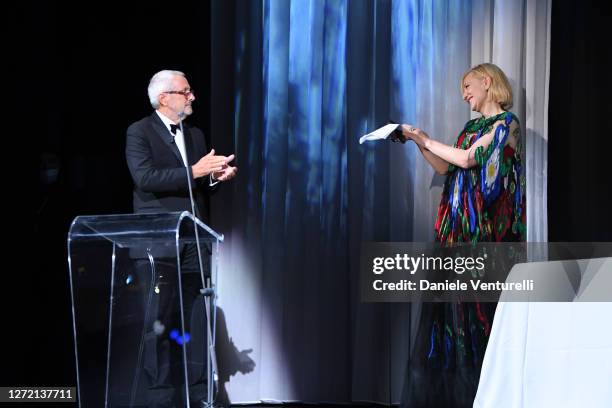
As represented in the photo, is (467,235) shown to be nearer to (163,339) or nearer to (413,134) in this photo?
(413,134)

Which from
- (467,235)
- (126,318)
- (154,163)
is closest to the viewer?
(126,318)

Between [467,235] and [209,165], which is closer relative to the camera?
[209,165]

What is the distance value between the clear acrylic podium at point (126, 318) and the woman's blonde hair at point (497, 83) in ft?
4.61

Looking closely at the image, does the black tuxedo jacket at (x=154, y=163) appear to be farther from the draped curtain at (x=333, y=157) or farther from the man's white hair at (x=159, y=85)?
the draped curtain at (x=333, y=157)

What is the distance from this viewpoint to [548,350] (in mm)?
1602

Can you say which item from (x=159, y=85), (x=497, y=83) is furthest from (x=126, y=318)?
(x=497, y=83)

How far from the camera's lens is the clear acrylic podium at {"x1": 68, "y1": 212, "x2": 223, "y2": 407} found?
235 centimetres

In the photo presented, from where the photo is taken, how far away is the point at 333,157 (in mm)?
3375

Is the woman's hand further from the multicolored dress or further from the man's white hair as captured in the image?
the man's white hair

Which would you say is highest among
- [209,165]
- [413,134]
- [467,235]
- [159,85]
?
[159,85]

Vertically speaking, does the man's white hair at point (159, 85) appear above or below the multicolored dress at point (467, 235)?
above

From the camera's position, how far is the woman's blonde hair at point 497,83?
3.05m

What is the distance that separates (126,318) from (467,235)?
1.42m

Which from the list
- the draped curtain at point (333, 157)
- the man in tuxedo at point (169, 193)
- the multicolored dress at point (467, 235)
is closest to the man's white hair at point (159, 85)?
the man in tuxedo at point (169, 193)
